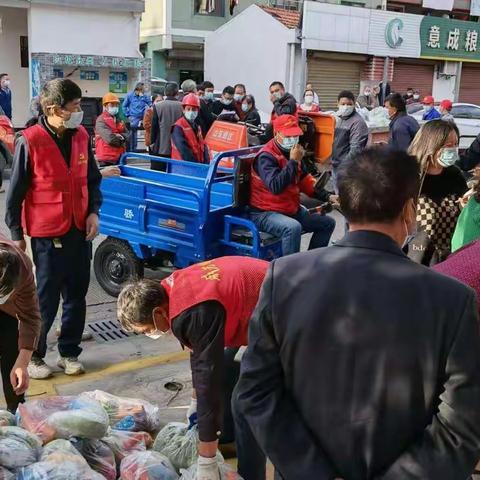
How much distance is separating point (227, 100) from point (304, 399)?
10.0 m

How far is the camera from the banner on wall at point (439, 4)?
87.0ft

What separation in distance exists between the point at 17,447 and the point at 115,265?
315 centimetres

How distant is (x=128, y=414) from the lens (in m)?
3.46

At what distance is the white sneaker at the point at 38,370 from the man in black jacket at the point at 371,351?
2.86 metres

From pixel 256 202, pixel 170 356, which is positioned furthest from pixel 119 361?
pixel 256 202

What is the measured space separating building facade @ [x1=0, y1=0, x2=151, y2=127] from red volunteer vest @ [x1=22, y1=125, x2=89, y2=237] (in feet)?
36.9

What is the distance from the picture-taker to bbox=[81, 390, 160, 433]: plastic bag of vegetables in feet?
11.2

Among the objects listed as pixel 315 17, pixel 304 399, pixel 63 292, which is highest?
pixel 315 17

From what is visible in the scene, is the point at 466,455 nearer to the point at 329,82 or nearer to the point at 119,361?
the point at 119,361

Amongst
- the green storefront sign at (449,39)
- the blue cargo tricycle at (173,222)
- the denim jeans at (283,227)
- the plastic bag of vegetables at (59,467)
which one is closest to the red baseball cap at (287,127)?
the blue cargo tricycle at (173,222)

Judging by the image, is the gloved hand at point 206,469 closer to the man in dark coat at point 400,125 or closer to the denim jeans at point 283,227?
the denim jeans at point 283,227

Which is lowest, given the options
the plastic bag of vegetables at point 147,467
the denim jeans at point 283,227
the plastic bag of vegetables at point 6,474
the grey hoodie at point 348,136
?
the plastic bag of vegetables at point 147,467

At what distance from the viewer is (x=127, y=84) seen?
15922mm

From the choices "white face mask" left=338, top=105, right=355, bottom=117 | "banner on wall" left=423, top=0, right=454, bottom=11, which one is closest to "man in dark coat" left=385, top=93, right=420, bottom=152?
"white face mask" left=338, top=105, right=355, bottom=117
